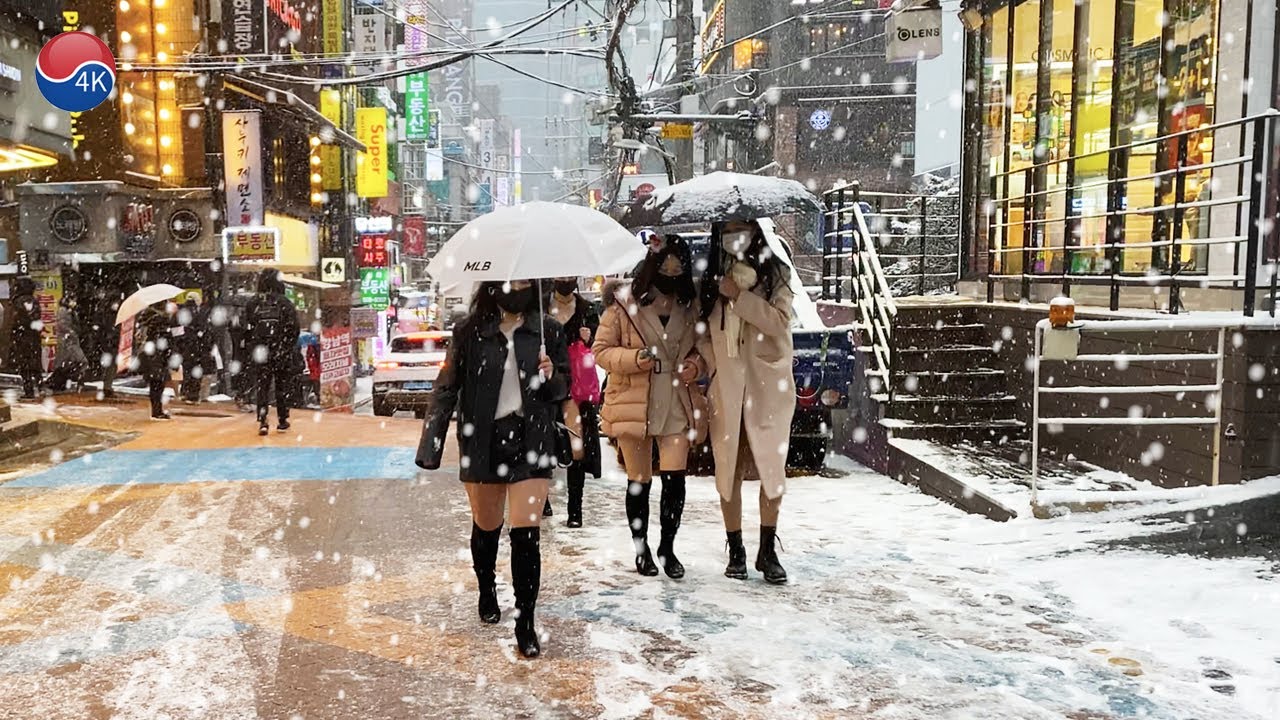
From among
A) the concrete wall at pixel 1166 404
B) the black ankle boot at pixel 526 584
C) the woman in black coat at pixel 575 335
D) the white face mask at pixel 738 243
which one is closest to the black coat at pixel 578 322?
the woman in black coat at pixel 575 335

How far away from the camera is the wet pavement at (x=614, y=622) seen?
4.61 m

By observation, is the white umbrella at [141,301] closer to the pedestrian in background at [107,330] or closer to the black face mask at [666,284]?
the pedestrian in background at [107,330]

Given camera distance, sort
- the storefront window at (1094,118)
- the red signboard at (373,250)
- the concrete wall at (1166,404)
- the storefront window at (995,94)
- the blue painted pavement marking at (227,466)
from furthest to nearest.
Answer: the red signboard at (373,250) < the storefront window at (995,94) < the storefront window at (1094,118) < the blue painted pavement marking at (227,466) < the concrete wall at (1166,404)

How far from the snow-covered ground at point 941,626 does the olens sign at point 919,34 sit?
10199 millimetres

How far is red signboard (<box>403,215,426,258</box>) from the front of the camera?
63.6 metres

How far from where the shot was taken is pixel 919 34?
52.9 feet

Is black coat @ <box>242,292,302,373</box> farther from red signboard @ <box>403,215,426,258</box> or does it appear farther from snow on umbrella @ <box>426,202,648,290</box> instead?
red signboard @ <box>403,215,426,258</box>

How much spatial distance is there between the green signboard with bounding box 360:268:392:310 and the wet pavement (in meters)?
29.4

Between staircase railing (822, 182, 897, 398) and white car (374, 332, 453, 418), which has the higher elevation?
staircase railing (822, 182, 897, 398)

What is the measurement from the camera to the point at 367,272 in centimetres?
Result: 3872

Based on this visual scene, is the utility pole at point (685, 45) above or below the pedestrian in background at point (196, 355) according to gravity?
above

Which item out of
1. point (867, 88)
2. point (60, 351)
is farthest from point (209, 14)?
point (867, 88)

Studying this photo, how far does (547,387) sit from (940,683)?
2.40 metres

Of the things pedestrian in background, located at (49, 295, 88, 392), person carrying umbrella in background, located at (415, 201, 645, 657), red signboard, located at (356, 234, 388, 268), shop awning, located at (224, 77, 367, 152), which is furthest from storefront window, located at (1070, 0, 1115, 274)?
red signboard, located at (356, 234, 388, 268)
